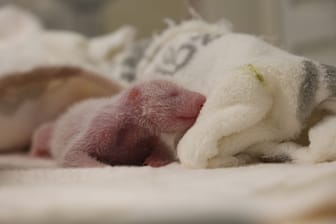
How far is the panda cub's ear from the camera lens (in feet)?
2.24

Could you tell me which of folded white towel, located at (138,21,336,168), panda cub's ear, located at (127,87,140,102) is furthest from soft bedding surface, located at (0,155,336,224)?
panda cub's ear, located at (127,87,140,102)

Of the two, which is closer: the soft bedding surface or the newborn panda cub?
the soft bedding surface

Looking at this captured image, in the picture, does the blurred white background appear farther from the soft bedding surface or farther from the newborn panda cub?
the soft bedding surface

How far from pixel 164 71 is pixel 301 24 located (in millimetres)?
192

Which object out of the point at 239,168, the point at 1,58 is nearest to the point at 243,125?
the point at 239,168

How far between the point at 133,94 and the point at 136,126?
0.04m

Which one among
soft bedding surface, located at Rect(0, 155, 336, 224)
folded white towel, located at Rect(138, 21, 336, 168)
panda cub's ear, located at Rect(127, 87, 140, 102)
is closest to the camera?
soft bedding surface, located at Rect(0, 155, 336, 224)

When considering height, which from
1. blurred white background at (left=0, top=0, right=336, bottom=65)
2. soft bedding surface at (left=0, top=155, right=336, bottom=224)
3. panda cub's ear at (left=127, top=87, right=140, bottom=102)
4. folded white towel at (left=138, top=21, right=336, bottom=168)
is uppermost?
blurred white background at (left=0, top=0, right=336, bottom=65)

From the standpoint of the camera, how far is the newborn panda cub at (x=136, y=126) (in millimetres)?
656

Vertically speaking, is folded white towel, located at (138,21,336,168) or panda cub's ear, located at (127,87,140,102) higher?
panda cub's ear, located at (127,87,140,102)

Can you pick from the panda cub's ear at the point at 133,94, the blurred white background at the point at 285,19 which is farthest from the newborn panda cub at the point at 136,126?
the blurred white background at the point at 285,19

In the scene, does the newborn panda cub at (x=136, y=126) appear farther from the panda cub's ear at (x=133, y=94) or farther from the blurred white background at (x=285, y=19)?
the blurred white background at (x=285, y=19)

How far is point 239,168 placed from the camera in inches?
22.0

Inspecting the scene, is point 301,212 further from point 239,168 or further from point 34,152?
point 34,152
